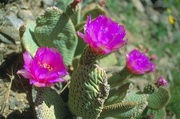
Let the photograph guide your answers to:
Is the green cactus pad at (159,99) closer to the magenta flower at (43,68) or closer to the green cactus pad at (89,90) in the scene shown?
the green cactus pad at (89,90)

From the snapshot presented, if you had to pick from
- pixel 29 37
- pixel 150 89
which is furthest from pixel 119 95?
pixel 29 37

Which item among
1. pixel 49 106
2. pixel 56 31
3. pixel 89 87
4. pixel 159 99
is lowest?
pixel 159 99

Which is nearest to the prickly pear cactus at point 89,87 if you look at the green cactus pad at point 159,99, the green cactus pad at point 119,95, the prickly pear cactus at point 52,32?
the green cactus pad at point 119,95

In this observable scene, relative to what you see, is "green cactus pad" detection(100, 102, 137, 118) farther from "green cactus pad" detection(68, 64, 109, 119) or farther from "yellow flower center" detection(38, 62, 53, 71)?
"yellow flower center" detection(38, 62, 53, 71)

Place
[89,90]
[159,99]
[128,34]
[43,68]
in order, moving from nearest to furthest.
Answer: [43,68], [89,90], [159,99], [128,34]

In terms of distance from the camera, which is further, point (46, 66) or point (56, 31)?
point (56, 31)

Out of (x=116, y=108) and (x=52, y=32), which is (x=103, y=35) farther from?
(x=52, y=32)

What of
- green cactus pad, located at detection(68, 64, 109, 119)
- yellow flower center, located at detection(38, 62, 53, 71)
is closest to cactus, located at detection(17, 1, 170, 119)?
green cactus pad, located at detection(68, 64, 109, 119)
